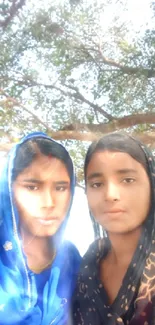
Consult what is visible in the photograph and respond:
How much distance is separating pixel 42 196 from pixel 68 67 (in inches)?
27.8

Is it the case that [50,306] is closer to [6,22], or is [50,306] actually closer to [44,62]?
[44,62]

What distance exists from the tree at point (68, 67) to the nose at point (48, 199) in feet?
1.65

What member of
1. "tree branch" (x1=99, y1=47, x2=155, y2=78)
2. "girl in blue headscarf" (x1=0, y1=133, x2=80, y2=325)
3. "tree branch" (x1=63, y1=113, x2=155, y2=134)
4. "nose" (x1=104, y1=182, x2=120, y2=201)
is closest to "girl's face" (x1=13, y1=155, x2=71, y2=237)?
"girl in blue headscarf" (x1=0, y1=133, x2=80, y2=325)

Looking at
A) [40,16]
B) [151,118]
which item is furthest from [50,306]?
[40,16]

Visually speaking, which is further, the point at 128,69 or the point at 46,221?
the point at 128,69

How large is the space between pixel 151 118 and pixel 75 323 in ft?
2.65

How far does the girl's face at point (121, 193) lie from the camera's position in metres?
0.80

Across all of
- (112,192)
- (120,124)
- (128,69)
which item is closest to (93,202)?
(112,192)

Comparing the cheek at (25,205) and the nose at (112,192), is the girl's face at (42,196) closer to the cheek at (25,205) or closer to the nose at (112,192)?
the cheek at (25,205)

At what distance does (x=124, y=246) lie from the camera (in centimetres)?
84

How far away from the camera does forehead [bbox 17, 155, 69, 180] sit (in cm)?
85

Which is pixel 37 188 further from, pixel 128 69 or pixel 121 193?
pixel 128 69

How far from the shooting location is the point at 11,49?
1.40 meters

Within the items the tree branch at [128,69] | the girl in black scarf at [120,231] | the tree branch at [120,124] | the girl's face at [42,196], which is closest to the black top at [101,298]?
the girl in black scarf at [120,231]
